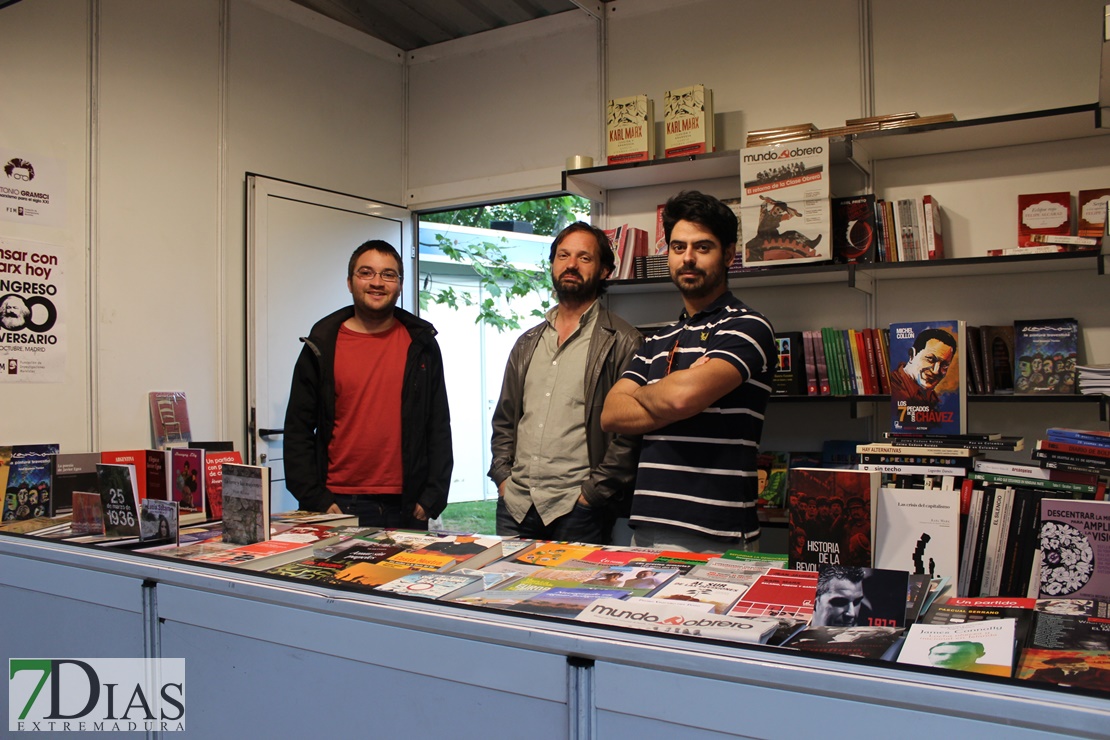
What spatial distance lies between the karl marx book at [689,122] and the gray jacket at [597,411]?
1113 millimetres

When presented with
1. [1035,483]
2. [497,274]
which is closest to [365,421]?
[1035,483]

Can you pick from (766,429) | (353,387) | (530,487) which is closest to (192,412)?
(353,387)

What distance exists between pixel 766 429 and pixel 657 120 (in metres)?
1.57

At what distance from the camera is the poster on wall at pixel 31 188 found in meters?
3.04

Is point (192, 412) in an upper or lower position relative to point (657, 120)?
lower

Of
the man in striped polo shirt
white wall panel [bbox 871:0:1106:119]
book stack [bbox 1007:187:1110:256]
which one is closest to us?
the man in striped polo shirt

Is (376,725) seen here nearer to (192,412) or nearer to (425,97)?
(192,412)

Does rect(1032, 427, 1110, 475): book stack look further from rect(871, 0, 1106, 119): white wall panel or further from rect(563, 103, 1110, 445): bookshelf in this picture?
rect(871, 0, 1106, 119): white wall panel

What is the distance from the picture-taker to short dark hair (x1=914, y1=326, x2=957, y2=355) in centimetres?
184

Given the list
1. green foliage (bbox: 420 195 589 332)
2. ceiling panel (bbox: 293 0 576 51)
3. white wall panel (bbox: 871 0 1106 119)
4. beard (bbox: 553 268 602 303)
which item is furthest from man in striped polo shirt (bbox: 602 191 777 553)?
green foliage (bbox: 420 195 589 332)

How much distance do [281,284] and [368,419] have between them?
1.31 m

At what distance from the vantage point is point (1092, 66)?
3.12 m

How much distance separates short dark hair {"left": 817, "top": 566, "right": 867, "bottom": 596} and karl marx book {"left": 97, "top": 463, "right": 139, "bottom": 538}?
161cm

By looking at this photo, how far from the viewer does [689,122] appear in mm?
3641
